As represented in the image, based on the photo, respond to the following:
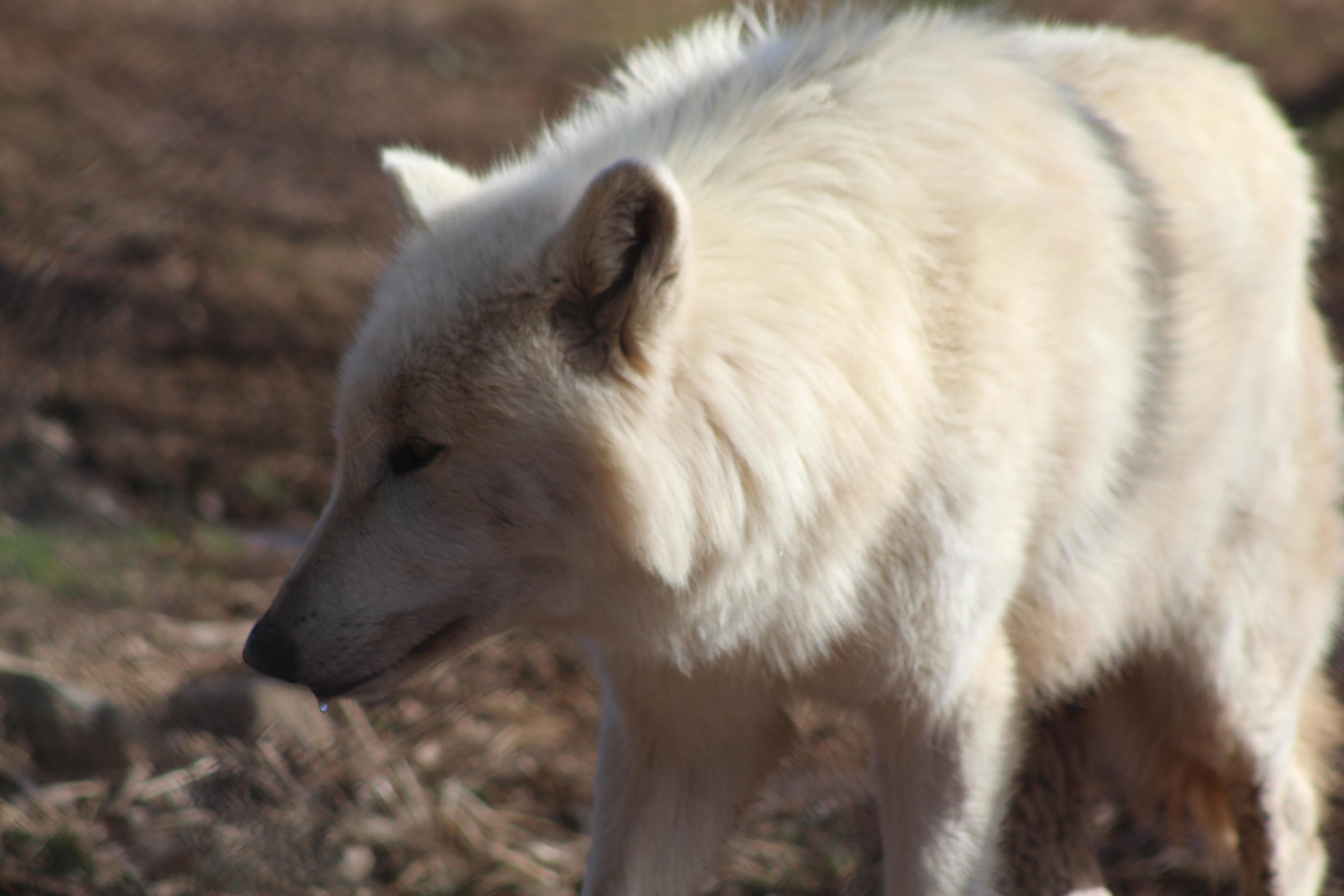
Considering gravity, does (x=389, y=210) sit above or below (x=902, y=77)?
below

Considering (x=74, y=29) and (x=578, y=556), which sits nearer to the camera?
(x=578, y=556)

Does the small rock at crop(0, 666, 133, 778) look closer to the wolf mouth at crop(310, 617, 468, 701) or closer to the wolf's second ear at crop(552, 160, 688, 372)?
the wolf mouth at crop(310, 617, 468, 701)

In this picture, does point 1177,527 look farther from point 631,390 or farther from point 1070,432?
point 631,390

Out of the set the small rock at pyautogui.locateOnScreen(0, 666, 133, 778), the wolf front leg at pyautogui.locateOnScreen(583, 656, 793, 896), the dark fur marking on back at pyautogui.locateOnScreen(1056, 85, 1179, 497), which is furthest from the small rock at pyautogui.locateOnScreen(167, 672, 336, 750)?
the dark fur marking on back at pyautogui.locateOnScreen(1056, 85, 1179, 497)

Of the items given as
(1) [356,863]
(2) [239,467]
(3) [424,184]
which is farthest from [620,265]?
(2) [239,467]

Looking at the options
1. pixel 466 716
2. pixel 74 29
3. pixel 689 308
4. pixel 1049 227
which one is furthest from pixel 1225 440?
pixel 74 29

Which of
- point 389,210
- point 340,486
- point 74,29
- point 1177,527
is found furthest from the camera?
point 74,29

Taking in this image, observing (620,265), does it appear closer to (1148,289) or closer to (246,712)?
(1148,289)

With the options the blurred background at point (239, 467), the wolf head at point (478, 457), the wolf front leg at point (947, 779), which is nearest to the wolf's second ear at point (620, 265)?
the wolf head at point (478, 457)

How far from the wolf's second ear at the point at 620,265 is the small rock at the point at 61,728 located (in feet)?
6.90

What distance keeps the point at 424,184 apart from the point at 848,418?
36.5 inches

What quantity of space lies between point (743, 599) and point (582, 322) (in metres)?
0.55

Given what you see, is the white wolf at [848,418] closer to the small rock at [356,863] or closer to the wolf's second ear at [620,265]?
the wolf's second ear at [620,265]

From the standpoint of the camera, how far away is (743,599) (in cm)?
224
